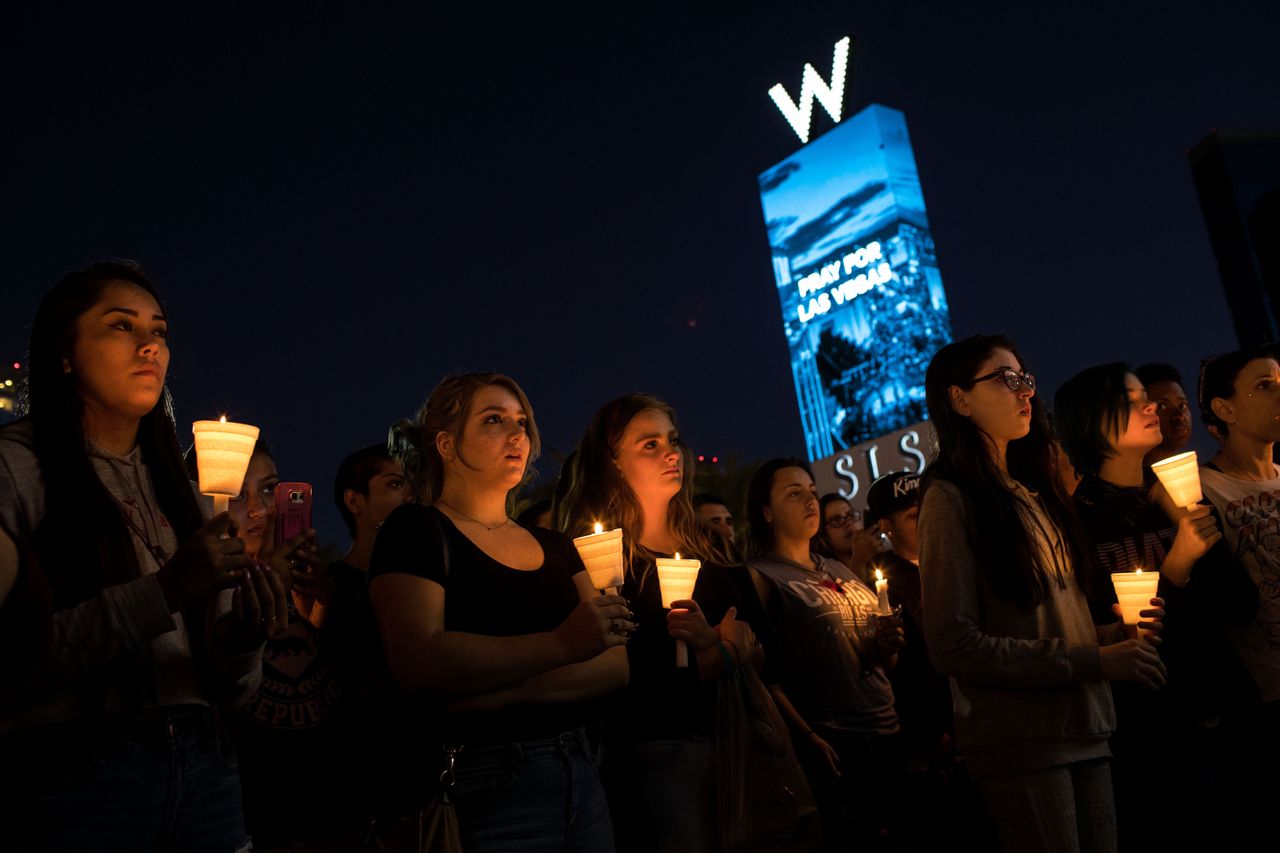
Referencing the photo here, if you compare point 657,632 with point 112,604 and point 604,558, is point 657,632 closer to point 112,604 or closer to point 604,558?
point 604,558

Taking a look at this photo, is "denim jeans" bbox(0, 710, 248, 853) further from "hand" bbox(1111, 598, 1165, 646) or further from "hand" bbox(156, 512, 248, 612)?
"hand" bbox(1111, 598, 1165, 646)

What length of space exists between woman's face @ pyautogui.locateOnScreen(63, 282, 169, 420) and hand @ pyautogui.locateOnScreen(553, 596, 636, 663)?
1210 millimetres

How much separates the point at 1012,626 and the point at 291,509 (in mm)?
2485

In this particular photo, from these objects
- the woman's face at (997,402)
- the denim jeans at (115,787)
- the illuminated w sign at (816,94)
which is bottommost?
the denim jeans at (115,787)

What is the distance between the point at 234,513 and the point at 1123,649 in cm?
320

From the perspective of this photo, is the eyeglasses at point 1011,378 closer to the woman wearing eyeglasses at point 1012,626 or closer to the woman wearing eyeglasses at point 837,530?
the woman wearing eyeglasses at point 1012,626

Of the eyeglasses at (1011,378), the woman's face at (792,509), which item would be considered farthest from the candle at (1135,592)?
the woman's face at (792,509)

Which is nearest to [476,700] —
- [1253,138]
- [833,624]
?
[833,624]

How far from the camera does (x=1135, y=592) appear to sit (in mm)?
3641

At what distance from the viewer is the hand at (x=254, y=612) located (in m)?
2.32

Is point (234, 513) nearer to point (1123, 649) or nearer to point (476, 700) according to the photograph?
point (476, 700)

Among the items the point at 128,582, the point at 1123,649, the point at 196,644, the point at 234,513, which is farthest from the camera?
the point at 234,513

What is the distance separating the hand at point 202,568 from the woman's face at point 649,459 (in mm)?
2352

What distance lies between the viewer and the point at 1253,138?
55.1 meters
